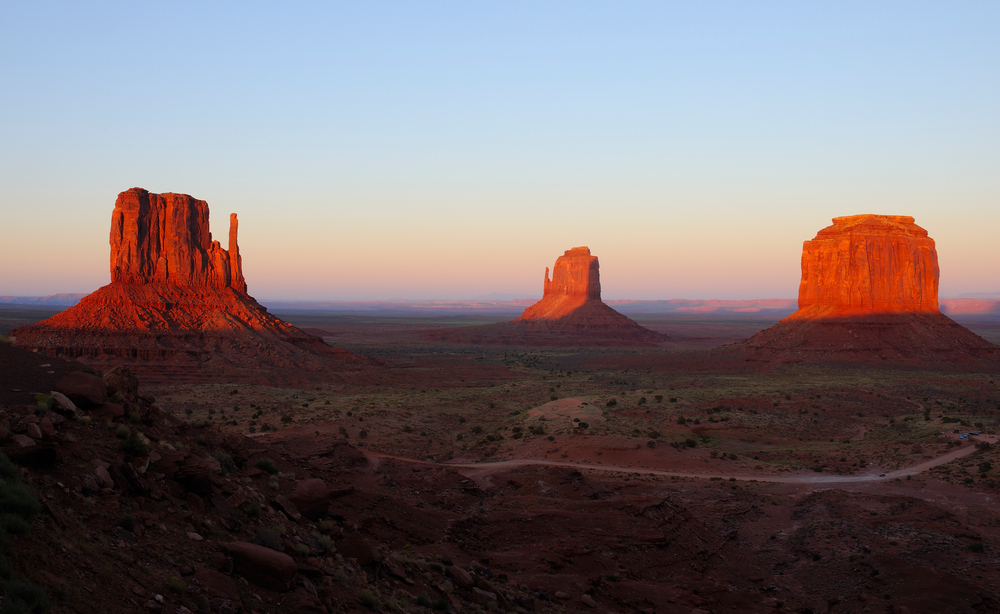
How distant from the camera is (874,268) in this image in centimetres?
8688

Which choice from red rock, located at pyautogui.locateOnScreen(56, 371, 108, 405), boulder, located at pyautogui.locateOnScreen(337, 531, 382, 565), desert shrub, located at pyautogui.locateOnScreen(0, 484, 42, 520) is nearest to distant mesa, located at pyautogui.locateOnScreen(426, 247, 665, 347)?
boulder, located at pyautogui.locateOnScreen(337, 531, 382, 565)

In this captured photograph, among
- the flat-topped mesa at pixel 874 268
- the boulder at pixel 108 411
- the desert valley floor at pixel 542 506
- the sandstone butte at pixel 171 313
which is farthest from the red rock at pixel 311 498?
the flat-topped mesa at pixel 874 268

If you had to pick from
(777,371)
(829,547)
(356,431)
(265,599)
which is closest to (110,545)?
(265,599)

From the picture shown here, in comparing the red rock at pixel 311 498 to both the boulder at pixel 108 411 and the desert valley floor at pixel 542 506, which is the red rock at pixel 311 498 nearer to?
the desert valley floor at pixel 542 506

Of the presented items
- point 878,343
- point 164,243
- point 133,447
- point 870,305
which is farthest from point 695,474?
point 870,305

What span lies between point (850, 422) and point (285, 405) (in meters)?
37.7

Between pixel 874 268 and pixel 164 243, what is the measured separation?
8467 cm

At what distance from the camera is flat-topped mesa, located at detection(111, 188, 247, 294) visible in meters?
70.8

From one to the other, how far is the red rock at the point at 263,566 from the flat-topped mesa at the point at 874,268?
89329 mm

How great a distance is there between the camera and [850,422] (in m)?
45.5

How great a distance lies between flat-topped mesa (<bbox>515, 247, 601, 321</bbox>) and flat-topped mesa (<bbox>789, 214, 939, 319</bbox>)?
69827mm

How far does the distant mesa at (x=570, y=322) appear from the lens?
14212 cm

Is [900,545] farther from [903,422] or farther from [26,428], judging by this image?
[903,422]

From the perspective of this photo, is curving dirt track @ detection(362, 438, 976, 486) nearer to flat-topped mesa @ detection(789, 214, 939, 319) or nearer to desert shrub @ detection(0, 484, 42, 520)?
→ desert shrub @ detection(0, 484, 42, 520)
